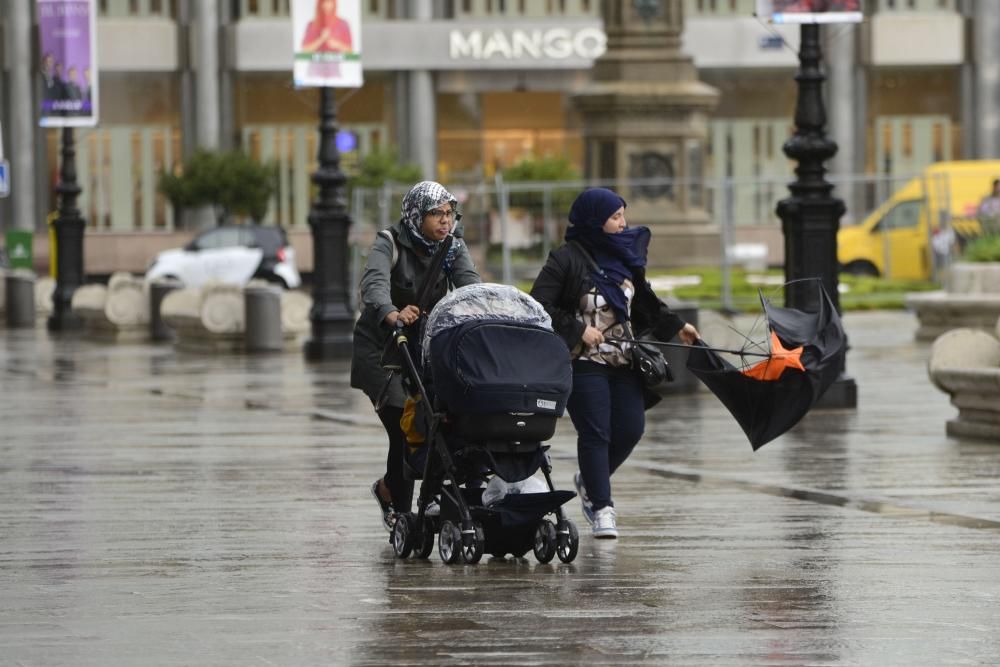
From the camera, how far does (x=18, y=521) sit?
11.6 m

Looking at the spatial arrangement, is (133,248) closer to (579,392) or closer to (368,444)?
(368,444)

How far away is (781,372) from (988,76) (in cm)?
5257

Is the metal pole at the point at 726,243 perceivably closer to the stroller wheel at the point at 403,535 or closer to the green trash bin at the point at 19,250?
the stroller wheel at the point at 403,535

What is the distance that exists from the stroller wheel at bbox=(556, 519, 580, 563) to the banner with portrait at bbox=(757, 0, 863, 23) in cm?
913

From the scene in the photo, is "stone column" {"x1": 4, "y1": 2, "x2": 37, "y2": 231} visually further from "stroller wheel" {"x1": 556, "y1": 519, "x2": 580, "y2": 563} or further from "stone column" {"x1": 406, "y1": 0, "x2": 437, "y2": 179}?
"stroller wheel" {"x1": 556, "y1": 519, "x2": 580, "y2": 563}

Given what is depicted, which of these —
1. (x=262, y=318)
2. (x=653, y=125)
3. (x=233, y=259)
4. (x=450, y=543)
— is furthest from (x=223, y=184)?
(x=450, y=543)

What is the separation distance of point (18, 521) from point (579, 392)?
297cm

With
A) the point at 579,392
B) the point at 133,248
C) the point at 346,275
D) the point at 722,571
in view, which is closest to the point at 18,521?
the point at 579,392

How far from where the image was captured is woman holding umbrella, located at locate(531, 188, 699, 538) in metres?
10.6

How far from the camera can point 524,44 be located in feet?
203

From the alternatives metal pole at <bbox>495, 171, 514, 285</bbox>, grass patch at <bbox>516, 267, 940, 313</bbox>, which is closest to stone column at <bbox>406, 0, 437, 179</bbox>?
grass patch at <bbox>516, 267, 940, 313</bbox>

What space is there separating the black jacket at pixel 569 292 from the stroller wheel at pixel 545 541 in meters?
0.96

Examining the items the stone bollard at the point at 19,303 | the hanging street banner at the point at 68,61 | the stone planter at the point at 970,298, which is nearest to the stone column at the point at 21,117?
the stone bollard at the point at 19,303

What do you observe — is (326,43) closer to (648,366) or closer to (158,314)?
(158,314)
